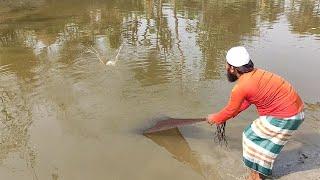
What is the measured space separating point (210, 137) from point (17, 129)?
304 centimetres

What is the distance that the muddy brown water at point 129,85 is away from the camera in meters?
5.60

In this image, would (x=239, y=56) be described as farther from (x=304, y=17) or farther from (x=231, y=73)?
(x=304, y=17)

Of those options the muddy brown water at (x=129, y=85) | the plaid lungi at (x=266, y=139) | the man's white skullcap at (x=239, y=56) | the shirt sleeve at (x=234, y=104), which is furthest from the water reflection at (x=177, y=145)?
the man's white skullcap at (x=239, y=56)

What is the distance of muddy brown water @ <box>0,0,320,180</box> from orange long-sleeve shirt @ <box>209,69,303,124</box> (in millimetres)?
1245

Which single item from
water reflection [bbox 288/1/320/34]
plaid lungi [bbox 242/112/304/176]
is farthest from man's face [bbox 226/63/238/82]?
water reflection [bbox 288/1/320/34]

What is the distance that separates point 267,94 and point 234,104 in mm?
343

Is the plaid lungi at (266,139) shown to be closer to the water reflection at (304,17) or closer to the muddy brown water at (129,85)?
the muddy brown water at (129,85)

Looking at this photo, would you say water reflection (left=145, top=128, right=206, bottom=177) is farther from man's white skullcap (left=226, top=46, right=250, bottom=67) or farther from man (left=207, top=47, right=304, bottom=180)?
man's white skullcap (left=226, top=46, right=250, bottom=67)

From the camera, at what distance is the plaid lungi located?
167 inches

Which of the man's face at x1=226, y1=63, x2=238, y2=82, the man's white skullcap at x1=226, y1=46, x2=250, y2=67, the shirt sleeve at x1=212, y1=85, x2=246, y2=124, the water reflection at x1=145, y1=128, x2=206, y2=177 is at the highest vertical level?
the man's white skullcap at x1=226, y1=46, x2=250, y2=67

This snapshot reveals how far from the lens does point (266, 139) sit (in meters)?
4.32

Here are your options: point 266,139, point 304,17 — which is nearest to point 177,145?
point 266,139

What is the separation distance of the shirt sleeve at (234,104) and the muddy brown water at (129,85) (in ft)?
3.22

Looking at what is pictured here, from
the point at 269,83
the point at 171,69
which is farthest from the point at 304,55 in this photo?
the point at 269,83
